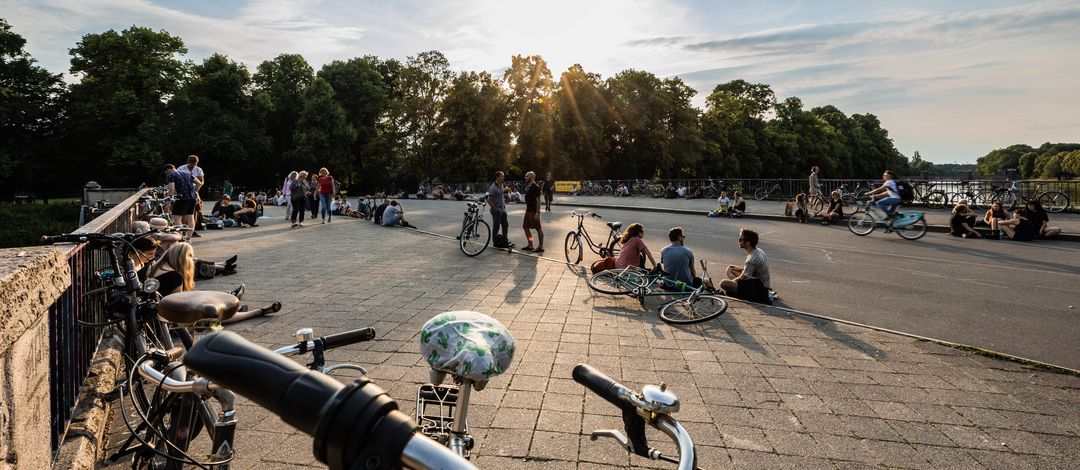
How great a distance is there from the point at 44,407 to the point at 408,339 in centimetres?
404

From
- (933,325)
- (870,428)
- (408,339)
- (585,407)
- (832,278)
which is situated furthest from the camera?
(832,278)

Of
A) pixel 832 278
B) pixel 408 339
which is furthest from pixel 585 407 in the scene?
pixel 832 278

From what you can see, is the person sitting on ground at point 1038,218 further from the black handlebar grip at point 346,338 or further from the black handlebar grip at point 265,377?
the black handlebar grip at point 265,377

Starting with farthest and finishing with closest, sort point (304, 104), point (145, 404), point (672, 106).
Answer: point (672, 106), point (304, 104), point (145, 404)

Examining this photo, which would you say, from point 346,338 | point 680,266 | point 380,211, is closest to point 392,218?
point 380,211

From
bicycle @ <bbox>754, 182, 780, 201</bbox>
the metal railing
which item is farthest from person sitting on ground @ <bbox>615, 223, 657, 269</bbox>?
bicycle @ <bbox>754, 182, 780, 201</bbox>

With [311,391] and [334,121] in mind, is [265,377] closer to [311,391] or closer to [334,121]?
[311,391]

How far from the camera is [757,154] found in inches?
2857

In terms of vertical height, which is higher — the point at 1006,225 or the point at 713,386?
the point at 1006,225

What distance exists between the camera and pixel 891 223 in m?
16.4

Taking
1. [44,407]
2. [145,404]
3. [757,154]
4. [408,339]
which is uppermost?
[757,154]

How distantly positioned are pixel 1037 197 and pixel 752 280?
18.5m

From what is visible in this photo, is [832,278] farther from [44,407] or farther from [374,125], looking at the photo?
[374,125]

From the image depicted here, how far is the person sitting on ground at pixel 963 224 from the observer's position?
52.7 feet
